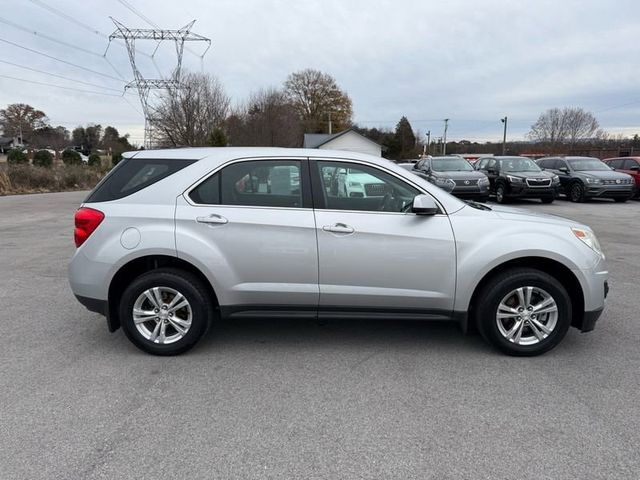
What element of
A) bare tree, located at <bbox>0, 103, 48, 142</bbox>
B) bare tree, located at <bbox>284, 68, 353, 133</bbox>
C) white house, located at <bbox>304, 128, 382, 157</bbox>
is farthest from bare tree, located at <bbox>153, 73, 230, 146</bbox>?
bare tree, located at <bbox>0, 103, 48, 142</bbox>

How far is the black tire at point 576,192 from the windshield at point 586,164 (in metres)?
0.78

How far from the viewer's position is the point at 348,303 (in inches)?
147

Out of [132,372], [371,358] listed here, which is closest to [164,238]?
[132,372]

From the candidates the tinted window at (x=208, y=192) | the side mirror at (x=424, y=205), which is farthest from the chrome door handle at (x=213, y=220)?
the side mirror at (x=424, y=205)

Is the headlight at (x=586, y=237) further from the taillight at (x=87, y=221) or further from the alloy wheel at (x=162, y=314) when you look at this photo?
the taillight at (x=87, y=221)

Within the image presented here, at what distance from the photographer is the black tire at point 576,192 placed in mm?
16562

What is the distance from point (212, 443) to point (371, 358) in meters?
1.59

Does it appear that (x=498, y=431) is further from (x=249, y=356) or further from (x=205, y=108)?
(x=205, y=108)

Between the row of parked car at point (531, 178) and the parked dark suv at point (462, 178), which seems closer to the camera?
the parked dark suv at point (462, 178)

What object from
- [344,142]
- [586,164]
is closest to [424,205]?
[586,164]

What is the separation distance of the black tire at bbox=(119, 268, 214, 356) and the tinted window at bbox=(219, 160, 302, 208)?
2.47ft

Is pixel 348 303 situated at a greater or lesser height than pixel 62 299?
greater

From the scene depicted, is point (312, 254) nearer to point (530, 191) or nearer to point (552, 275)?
point (552, 275)

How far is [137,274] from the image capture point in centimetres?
390
